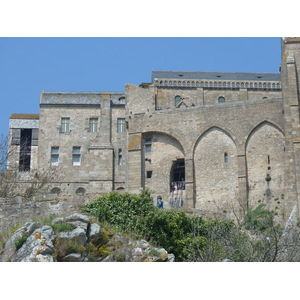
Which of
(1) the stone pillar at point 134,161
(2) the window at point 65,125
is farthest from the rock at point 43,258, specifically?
(2) the window at point 65,125

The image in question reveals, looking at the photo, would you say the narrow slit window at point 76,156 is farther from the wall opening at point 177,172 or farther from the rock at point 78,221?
the rock at point 78,221

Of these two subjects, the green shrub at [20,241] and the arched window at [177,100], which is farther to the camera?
the arched window at [177,100]

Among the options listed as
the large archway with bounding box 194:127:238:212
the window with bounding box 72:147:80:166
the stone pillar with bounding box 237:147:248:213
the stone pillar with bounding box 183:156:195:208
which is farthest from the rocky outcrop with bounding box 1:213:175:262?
the window with bounding box 72:147:80:166

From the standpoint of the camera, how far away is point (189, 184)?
44094mm

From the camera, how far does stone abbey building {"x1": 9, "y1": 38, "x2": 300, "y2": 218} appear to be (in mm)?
42906

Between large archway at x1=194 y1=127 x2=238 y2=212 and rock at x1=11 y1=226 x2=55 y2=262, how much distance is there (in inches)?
830

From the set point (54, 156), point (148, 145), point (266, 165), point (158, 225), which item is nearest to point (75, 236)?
point (158, 225)

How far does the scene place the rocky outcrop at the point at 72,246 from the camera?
21531mm

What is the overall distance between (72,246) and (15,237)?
1818 mm

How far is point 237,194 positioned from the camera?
42.8m

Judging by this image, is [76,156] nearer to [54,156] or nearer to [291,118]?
[54,156]

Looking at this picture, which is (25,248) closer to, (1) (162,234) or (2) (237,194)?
(1) (162,234)

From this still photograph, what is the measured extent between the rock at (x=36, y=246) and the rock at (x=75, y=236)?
257 mm

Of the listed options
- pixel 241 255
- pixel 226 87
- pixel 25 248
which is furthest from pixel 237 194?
pixel 25 248
